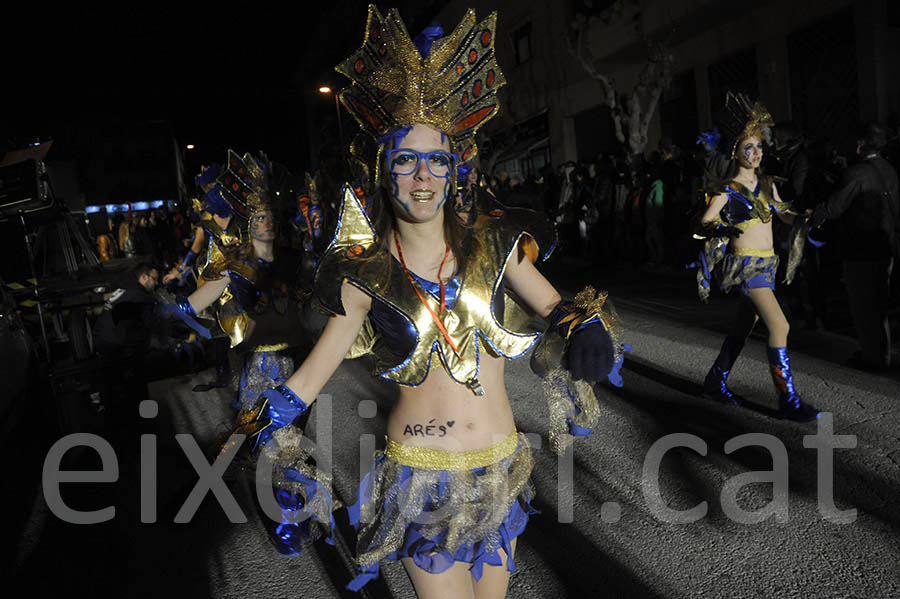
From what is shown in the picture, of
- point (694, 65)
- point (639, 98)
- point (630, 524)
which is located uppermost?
point (694, 65)

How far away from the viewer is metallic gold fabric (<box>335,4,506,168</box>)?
1.95m

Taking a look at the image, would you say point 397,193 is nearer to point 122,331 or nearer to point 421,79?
point 421,79

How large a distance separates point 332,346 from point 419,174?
565 mm

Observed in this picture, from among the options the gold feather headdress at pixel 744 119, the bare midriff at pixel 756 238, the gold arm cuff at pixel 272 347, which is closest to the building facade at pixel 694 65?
the gold feather headdress at pixel 744 119

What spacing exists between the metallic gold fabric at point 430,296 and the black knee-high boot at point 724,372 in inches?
138

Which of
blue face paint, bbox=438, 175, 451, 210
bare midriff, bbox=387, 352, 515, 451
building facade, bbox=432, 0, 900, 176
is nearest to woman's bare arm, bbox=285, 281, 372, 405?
bare midriff, bbox=387, 352, 515, 451

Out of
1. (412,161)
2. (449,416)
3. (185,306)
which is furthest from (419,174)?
(185,306)

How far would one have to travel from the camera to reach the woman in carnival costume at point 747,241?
457 cm

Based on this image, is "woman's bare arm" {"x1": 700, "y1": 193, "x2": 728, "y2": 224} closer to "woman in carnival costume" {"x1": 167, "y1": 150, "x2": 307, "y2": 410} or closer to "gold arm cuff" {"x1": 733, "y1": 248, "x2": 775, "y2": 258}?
"gold arm cuff" {"x1": 733, "y1": 248, "x2": 775, "y2": 258}

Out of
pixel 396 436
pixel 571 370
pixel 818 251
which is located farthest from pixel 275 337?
pixel 818 251

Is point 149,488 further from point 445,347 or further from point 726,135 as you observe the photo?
point 726,135

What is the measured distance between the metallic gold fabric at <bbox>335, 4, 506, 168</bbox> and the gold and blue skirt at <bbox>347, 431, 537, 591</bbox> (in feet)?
3.18

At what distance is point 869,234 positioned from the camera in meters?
5.47

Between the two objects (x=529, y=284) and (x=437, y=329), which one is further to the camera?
(x=529, y=284)
